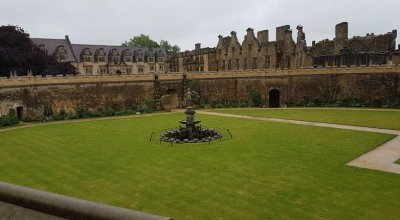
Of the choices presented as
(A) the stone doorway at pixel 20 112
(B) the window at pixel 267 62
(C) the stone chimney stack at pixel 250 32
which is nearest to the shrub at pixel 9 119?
(A) the stone doorway at pixel 20 112

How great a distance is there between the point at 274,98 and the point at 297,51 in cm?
758

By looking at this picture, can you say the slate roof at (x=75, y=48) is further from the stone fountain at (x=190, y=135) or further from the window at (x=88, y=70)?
the stone fountain at (x=190, y=135)

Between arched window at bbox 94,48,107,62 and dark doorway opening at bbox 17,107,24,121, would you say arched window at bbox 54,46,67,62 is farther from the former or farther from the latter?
dark doorway opening at bbox 17,107,24,121

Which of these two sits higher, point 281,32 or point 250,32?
point 250,32

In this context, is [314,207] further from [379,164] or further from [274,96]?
[274,96]

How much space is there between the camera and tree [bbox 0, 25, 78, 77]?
44.4 meters

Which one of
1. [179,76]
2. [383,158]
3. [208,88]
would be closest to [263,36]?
[208,88]

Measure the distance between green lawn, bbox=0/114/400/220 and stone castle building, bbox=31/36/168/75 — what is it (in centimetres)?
4036

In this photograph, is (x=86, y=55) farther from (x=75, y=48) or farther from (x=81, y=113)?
(x=81, y=113)

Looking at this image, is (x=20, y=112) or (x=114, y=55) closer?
(x=20, y=112)

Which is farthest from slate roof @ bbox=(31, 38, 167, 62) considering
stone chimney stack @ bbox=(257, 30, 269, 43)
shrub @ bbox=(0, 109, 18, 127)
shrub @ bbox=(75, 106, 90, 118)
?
stone chimney stack @ bbox=(257, 30, 269, 43)

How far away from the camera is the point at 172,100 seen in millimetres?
49281

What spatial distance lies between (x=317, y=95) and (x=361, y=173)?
30.4 m

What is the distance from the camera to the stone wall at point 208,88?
39.0 metres
